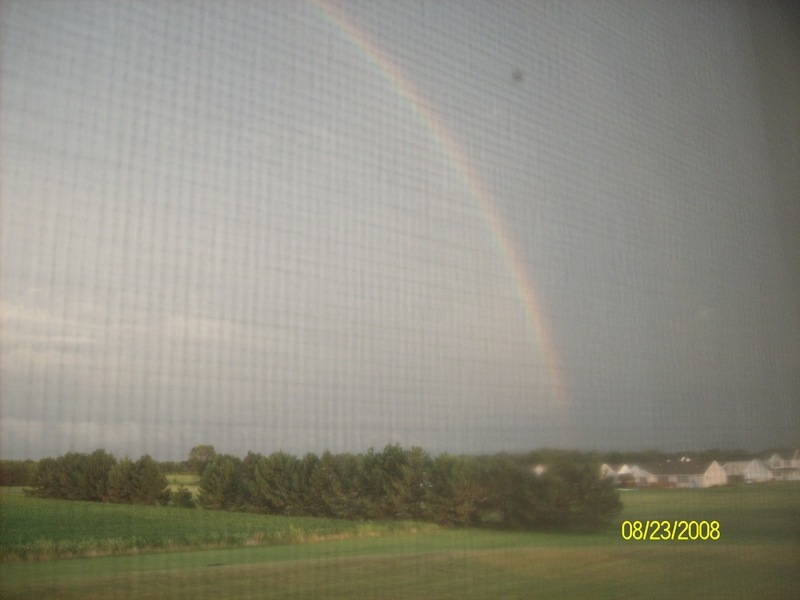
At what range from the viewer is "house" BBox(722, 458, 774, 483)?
7.81ft

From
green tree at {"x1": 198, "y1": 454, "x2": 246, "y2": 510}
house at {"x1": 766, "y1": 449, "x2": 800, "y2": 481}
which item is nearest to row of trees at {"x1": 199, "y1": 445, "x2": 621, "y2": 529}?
green tree at {"x1": 198, "y1": 454, "x2": 246, "y2": 510}

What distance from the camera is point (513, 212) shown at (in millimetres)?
2016

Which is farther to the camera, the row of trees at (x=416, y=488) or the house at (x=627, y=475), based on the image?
the house at (x=627, y=475)

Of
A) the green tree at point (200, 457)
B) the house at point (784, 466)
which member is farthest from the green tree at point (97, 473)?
the house at point (784, 466)

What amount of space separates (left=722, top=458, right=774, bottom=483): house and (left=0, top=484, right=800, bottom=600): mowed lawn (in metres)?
0.03

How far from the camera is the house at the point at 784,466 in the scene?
250 centimetres

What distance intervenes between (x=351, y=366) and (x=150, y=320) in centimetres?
46

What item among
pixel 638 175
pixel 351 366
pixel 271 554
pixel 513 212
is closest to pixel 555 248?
pixel 513 212

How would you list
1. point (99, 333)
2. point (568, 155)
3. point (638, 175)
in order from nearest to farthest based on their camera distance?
1. point (99, 333)
2. point (568, 155)
3. point (638, 175)

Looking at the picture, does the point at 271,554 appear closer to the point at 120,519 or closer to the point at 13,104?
the point at 120,519

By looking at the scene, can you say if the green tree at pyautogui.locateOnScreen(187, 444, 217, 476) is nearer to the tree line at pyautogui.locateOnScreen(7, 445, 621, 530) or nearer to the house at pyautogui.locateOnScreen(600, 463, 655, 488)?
the tree line at pyautogui.locateOnScreen(7, 445, 621, 530)
